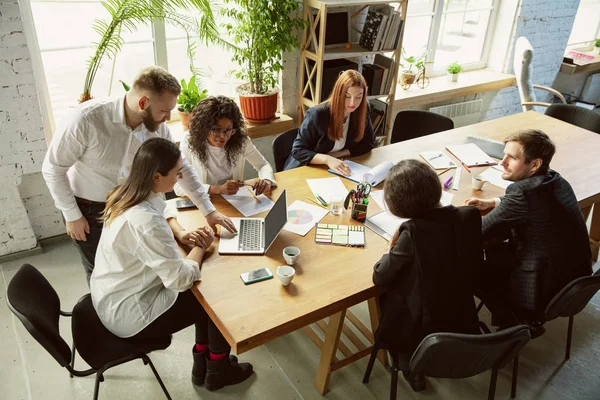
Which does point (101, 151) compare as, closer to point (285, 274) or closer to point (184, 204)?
point (184, 204)

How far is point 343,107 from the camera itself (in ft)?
10.2

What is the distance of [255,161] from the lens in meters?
2.94

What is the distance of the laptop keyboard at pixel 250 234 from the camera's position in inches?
90.5

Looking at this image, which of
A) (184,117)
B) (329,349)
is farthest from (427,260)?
(184,117)

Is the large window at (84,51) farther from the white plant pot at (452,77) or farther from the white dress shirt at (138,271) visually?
the white plant pot at (452,77)

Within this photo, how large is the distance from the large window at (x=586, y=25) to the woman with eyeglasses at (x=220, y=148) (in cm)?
534

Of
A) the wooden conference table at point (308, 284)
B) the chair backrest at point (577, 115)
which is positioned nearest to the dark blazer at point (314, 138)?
the wooden conference table at point (308, 284)

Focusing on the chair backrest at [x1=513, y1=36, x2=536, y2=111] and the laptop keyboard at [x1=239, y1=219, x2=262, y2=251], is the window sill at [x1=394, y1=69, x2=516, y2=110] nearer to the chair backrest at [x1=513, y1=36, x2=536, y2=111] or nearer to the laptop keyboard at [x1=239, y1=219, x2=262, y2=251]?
the chair backrest at [x1=513, y1=36, x2=536, y2=111]

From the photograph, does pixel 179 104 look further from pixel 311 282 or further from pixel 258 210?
pixel 311 282

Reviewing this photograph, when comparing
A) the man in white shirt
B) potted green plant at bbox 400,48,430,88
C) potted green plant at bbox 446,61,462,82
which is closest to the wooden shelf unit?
potted green plant at bbox 400,48,430,88

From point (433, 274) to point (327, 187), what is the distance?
104cm

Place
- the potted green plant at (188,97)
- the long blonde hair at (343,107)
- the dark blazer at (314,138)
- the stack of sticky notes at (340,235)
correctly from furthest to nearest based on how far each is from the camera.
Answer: the potted green plant at (188,97) → the dark blazer at (314,138) → the long blonde hair at (343,107) → the stack of sticky notes at (340,235)

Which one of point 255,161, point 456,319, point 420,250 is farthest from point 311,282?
point 255,161

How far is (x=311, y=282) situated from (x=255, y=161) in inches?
42.2
